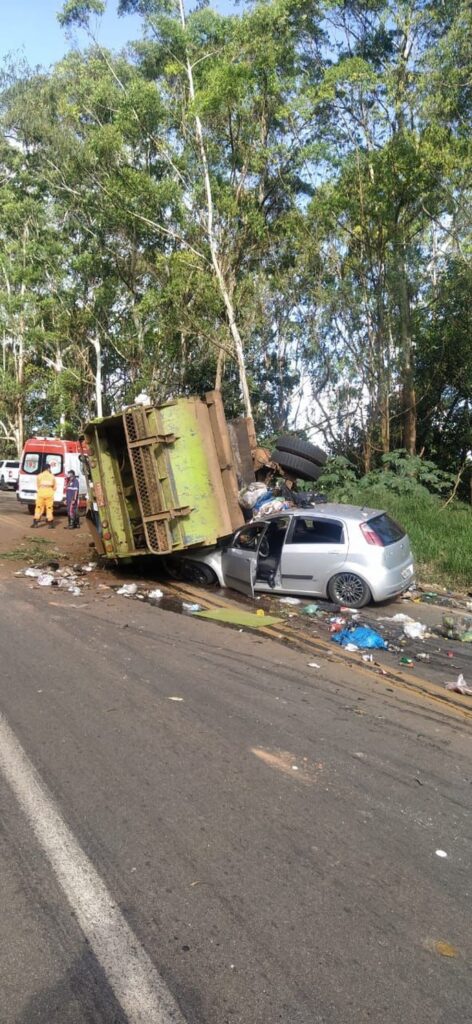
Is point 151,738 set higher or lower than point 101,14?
lower

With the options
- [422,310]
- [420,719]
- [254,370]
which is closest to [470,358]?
[422,310]

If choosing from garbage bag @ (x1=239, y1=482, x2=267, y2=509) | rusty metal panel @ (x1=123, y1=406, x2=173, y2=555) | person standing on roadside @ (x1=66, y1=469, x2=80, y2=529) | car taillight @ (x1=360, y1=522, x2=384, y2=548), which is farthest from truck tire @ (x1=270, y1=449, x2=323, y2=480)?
person standing on roadside @ (x1=66, y1=469, x2=80, y2=529)

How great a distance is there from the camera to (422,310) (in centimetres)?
1877

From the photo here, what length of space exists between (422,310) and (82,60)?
45.3 feet

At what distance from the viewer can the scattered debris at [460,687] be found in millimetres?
6301

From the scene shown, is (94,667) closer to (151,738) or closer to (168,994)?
(151,738)

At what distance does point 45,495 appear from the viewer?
18.0m

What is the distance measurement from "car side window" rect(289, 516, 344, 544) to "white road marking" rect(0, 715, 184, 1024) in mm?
6212

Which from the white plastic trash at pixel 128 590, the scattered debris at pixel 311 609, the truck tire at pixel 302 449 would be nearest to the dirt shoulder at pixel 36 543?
the white plastic trash at pixel 128 590

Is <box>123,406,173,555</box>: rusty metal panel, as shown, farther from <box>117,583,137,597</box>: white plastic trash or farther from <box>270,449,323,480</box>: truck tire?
<box>270,449,323,480</box>: truck tire

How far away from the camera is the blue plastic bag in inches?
311

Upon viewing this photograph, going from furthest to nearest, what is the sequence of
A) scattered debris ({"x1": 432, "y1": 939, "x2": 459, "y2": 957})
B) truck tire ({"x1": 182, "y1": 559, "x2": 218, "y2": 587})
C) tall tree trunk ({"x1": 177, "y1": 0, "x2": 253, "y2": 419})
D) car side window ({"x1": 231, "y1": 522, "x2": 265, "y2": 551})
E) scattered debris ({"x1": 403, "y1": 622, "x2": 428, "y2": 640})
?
1. tall tree trunk ({"x1": 177, "y1": 0, "x2": 253, "y2": 419})
2. truck tire ({"x1": 182, "y1": 559, "x2": 218, "y2": 587})
3. car side window ({"x1": 231, "y1": 522, "x2": 265, "y2": 551})
4. scattered debris ({"x1": 403, "y1": 622, "x2": 428, "y2": 640})
5. scattered debris ({"x1": 432, "y1": 939, "x2": 459, "y2": 957})

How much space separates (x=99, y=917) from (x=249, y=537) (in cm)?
798

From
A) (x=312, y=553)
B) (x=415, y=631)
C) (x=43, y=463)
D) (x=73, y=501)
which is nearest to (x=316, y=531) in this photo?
(x=312, y=553)
